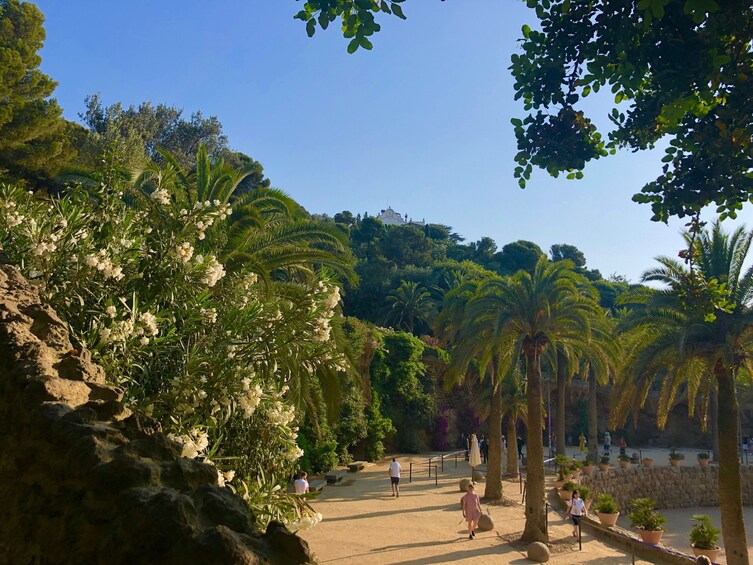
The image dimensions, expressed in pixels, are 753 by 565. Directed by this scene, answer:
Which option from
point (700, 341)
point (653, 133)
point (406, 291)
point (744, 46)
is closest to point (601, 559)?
point (700, 341)

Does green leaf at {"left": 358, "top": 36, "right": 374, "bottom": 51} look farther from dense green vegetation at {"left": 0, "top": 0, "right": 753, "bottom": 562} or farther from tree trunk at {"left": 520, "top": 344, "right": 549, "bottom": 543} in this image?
Result: tree trunk at {"left": 520, "top": 344, "right": 549, "bottom": 543}

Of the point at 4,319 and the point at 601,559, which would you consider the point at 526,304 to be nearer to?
the point at 601,559

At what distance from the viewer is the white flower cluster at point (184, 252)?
687cm

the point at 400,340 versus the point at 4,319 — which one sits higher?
the point at 400,340

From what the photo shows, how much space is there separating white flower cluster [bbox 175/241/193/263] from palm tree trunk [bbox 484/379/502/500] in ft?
44.8

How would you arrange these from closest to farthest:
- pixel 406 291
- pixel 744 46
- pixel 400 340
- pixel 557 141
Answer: pixel 744 46 < pixel 557 141 < pixel 400 340 < pixel 406 291

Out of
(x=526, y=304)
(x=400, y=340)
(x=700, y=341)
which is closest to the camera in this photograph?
(x=700, y=341)

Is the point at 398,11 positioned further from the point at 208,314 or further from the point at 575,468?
the point at 575,468

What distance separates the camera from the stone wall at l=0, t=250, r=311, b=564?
2.46m

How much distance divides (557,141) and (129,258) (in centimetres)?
461

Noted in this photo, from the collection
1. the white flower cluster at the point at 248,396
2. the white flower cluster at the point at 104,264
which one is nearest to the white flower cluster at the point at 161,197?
the white flower cluster at the point at 104,264

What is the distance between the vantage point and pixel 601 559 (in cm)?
1362

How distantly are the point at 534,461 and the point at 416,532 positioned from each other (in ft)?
11.1

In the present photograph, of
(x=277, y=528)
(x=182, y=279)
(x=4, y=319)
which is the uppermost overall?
(x=182, y=279)
